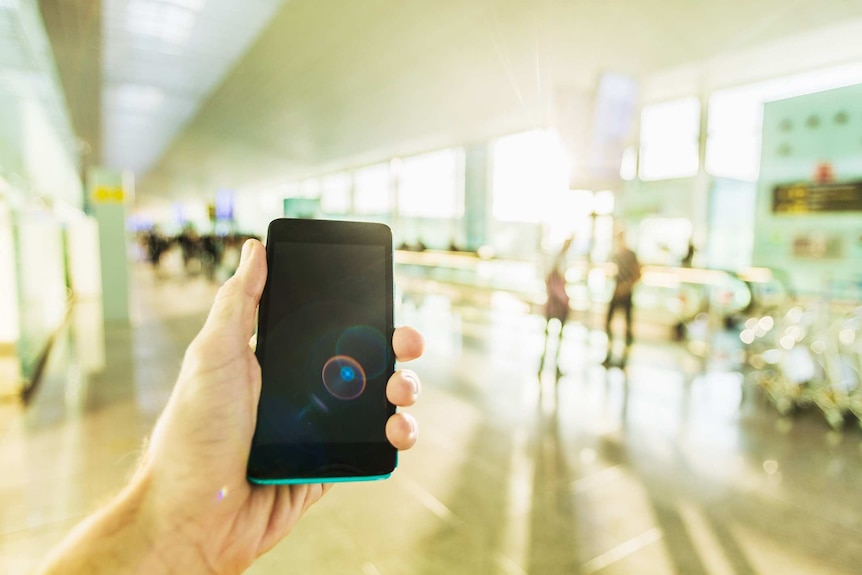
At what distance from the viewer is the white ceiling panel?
8.53 metres

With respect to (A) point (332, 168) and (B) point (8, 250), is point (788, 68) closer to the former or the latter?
(B) point (8, 250)

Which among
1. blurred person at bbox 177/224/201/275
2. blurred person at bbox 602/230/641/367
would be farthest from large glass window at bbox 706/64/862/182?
blurred person at bbox 177/224/201/275

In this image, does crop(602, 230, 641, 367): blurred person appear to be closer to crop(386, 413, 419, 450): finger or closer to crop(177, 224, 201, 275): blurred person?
crop(386, 413, 419, 450): finger

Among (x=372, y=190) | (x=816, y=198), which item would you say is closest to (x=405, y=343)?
(x=816, y=198)

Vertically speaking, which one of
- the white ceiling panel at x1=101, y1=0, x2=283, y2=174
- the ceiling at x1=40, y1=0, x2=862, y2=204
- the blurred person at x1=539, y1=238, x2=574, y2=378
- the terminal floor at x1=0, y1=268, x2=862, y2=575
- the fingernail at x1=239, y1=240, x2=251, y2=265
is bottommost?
the terminal floor at x1=0, y1=268, x2=862, y2=575

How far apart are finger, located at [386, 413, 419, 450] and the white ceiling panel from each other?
9.21 m

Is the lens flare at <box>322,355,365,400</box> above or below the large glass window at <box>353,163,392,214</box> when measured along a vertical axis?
below

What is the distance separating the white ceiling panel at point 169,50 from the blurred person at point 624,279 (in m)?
6.98

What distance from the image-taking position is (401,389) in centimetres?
114

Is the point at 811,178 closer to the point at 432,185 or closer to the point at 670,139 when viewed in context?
the point at 670,139

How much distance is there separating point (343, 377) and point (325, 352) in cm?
8

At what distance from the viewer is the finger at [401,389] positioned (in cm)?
113

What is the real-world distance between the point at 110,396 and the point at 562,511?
14.4ft

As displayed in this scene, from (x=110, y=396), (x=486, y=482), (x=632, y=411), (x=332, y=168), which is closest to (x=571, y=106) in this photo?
(x=632, y=411)
